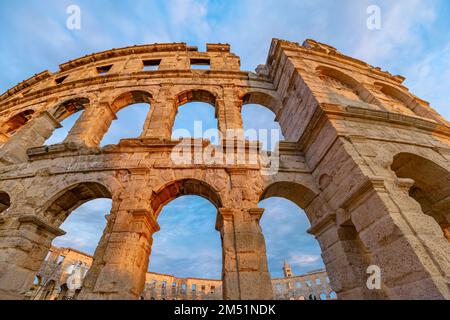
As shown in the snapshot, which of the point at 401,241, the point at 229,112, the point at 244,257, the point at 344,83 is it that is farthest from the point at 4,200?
the point at 344,83

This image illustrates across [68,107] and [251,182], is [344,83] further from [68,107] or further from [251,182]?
[68,107]

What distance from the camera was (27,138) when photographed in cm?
723

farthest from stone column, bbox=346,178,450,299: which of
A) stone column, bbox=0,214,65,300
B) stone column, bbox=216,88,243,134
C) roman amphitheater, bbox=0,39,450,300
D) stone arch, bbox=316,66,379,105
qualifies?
stone column, bbox=0,214,65,300

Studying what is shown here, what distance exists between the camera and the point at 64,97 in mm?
9211

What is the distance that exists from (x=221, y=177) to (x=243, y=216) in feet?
4.00

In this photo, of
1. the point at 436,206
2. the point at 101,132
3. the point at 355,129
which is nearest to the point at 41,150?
the point at 101,132

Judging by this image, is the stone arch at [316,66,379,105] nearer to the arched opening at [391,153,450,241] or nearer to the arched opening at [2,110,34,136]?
the arched opening at [391,153,450,241]

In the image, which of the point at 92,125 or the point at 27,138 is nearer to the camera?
the point at 27,138

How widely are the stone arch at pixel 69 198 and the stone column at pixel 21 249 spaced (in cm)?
39

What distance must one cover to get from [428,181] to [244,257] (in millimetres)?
5371

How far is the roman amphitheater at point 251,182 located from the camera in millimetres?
3887

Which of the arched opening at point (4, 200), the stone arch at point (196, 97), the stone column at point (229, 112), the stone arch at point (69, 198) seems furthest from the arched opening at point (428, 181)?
the arched opening at point (4, 200)

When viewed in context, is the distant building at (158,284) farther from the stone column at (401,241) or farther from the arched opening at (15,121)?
the stone column at (401,241)

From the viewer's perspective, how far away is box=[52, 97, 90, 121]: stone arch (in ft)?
28.8
